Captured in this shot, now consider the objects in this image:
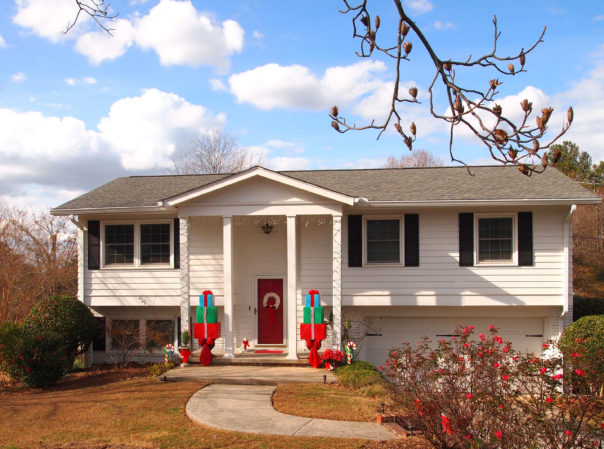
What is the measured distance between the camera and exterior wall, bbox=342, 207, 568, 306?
12898 mm

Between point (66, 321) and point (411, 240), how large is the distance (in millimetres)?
8484

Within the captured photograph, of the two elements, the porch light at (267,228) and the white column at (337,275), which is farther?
the porch light at (267,228)

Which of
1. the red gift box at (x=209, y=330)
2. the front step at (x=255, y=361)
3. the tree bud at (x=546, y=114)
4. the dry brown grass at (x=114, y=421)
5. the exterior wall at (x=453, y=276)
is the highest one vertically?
the tree bud at (x=546, y=114)

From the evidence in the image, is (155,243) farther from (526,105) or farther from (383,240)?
(526,105)

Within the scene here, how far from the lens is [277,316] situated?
561 inches

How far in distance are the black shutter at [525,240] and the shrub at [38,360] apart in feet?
34.9

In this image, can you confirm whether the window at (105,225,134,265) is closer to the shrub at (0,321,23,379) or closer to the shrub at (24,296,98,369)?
the shrub at (24,296,98,369)

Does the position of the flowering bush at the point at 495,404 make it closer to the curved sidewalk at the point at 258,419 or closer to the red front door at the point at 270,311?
the curved sidewalk at the point at 258,419

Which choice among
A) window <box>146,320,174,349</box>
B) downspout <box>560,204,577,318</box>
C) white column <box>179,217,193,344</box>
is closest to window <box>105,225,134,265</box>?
window <box>146,320,174,349</box>

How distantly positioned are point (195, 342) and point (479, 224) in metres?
7.72

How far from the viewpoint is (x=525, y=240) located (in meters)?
13.0

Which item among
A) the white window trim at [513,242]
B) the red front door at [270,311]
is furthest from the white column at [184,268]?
the white window trim at [513,242]

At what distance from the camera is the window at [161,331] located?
45.9 feet

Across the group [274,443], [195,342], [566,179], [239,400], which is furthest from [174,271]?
[566,179]
